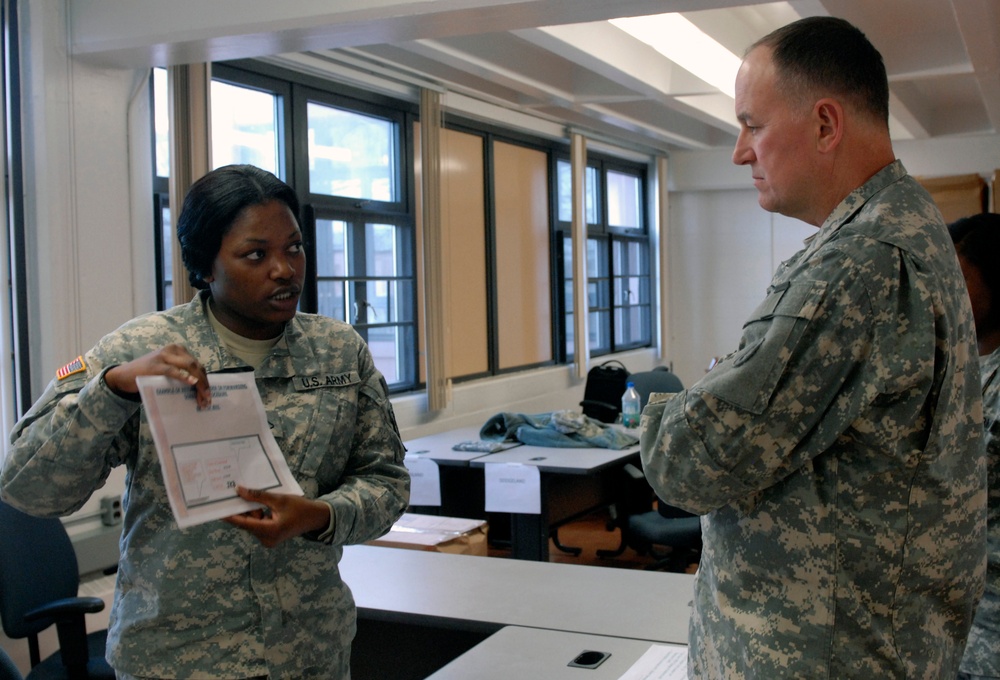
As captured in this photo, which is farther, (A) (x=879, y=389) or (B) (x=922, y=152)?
(B) (x=922, y=152)

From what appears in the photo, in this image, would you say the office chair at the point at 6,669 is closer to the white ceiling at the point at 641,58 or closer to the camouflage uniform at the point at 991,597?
the camouflage uniform at the point at 991,597

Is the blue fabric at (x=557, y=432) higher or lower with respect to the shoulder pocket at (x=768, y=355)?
lower

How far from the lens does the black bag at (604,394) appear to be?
21.0 ft

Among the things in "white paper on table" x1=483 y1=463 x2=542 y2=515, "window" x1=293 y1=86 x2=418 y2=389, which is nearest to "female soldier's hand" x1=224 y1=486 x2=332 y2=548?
"white paper on table" x1=483 y1=463 x2=542 y2=515

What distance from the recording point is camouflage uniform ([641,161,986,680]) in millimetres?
1160

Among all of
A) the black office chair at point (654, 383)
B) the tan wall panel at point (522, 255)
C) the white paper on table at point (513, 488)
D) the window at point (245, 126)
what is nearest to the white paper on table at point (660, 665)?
the white paper on table at point (513, 488)

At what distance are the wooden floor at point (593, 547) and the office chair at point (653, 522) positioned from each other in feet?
0.26

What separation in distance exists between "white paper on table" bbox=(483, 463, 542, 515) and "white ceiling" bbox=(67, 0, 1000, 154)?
6.38ft

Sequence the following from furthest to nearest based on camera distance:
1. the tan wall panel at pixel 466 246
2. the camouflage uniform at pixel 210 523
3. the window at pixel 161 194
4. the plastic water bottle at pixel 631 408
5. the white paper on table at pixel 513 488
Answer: the tan wall panel at pixel 466 246 < the plastic water bottle at pixel 631 408 < the white paper on table at pixel 513 488 < the window at pixel 161 194 < the camouflage uniform at pixel 210 523

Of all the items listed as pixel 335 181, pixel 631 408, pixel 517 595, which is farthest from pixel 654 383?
pixel 517 595

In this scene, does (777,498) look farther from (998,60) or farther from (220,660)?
(998,60)

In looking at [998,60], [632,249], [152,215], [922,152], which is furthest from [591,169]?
[152,215]

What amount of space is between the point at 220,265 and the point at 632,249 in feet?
27.6

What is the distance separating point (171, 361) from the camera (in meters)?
1.38
